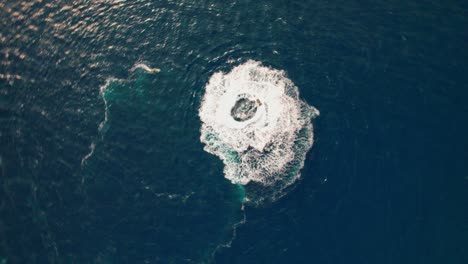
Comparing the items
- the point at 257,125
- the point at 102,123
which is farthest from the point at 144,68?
the point at 257,125

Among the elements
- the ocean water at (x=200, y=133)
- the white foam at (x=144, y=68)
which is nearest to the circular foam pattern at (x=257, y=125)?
the ocean water at (x=200, y=133)

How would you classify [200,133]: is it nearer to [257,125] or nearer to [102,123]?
[257,125]

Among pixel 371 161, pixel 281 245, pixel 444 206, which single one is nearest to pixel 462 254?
pixel 444 206

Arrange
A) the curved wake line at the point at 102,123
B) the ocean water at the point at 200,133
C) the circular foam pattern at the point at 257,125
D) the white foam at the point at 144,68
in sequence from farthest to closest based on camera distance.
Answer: the white foam at the point at 144,68 < the curved wake line at the point at 102,123 < the circular foam pattern at the point at 257,125 < the ocean water at the point at 200,133

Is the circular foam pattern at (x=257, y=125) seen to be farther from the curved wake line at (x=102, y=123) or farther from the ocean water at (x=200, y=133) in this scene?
the curved wake line at (x=102, y=123)

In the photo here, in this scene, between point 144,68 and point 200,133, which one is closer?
point 200,133
